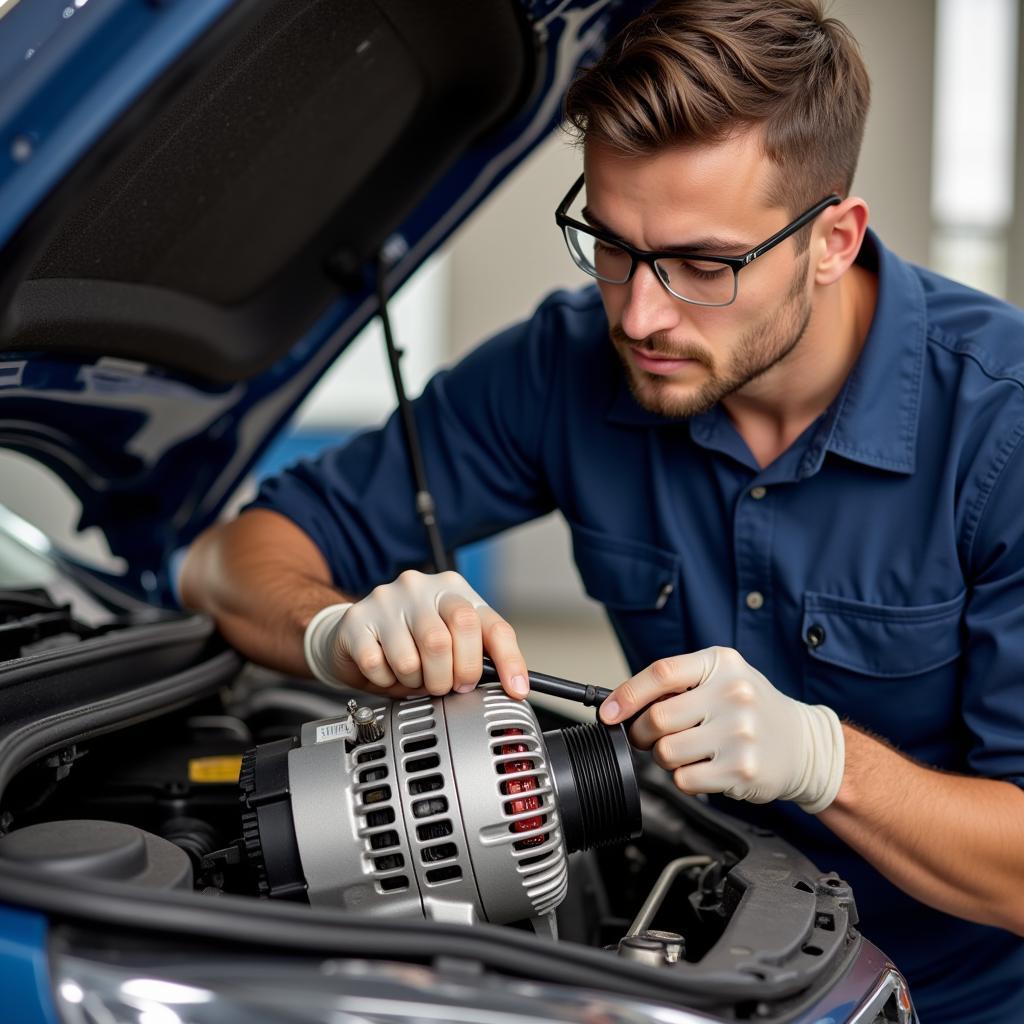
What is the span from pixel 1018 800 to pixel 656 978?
1.85 ft

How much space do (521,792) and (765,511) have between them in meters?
0.59

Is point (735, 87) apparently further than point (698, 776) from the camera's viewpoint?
Yes

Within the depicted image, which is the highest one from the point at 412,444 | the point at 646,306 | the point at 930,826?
the point at 646,306

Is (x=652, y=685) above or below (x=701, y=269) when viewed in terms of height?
below

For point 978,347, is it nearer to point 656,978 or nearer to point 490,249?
point 656,978

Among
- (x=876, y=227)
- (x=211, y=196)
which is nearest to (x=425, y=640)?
(x=211, y=196)

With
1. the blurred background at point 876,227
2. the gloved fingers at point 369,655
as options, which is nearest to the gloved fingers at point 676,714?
the gloved fingers at point 369,655

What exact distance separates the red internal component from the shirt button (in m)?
0.51

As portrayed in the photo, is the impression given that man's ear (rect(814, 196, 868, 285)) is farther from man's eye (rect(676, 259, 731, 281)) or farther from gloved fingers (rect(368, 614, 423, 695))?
gloved fingers (rect(368, 614, 423, 695))

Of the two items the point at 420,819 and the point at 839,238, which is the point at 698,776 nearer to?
the point at 420,819

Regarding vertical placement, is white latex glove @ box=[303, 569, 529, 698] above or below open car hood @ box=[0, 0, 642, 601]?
below

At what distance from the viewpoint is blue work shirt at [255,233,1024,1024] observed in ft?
4.00

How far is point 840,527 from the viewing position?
1.30m

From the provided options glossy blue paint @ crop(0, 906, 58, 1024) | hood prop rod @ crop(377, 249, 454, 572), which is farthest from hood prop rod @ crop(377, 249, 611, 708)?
glossy blue paint @ crop(0, 906, 58, 1024)
